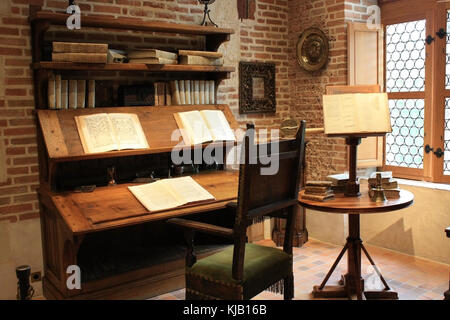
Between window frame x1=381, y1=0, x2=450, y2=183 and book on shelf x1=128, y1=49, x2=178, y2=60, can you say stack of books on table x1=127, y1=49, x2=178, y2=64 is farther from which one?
window frame x1=381, y1=0, x2=450, y2=183

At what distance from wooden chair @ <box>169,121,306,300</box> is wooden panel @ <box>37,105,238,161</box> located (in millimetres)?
1009

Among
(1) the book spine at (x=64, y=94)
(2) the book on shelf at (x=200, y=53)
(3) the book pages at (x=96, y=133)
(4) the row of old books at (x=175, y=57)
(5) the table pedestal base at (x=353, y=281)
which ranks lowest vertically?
(5) the table pedestal base at (x=353, y=281)

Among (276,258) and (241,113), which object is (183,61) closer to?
(241,113)

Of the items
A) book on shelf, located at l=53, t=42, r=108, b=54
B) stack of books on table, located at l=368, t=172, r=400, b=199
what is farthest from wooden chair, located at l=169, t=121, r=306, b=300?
book on shelf, located at l=53, t=42, r=108, b=54

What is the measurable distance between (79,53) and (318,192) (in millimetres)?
2019

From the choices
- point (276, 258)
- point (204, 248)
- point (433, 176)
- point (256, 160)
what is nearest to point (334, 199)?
point (276, 258)

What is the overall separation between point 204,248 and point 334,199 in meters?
1.36

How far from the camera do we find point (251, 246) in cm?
297

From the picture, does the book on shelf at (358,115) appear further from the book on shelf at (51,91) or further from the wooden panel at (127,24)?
the book on shelf at (51,91)

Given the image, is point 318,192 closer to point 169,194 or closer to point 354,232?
point 354,232

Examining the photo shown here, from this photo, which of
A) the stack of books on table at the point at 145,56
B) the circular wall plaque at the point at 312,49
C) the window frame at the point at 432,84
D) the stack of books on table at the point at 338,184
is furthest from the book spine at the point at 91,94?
the window frame at the point at 432,84

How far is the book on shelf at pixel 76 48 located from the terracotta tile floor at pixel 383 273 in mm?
1985

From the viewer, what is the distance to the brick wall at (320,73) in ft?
15.5

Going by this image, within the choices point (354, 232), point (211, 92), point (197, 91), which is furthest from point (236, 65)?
point (354, 232)
